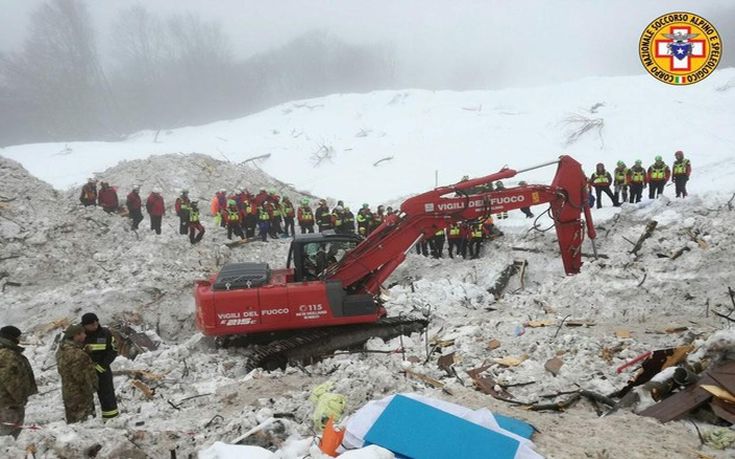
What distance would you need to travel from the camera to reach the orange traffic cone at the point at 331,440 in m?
4.14

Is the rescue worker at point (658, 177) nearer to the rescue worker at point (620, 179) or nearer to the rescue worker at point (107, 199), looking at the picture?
the rescue worker at point (620, 179)

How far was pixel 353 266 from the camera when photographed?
9008 mm

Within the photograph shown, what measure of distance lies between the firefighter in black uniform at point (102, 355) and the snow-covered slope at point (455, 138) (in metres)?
16.8

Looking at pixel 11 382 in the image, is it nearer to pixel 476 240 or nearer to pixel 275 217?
pixel 476 240

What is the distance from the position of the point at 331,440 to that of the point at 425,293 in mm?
6615

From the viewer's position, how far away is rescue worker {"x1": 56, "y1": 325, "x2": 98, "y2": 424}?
5387 millimetres

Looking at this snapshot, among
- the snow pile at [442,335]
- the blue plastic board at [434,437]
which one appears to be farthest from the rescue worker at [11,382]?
the blue plastic board at [434,437]

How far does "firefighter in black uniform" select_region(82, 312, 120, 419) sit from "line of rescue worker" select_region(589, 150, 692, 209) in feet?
42.0

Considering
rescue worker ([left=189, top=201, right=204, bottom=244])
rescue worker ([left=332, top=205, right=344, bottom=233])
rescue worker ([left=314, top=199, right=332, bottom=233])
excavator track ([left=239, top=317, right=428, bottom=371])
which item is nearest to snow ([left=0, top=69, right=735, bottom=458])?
excavator track ([left=239, top=317, right=428, bottom=371])

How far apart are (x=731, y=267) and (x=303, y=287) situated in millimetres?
7435

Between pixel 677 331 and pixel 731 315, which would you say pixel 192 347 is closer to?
pixel 677 331

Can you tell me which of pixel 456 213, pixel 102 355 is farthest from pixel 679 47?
pixel 102 355

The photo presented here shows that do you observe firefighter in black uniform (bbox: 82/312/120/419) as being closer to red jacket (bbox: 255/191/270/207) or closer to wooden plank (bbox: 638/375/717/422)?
wooden plank (bbox: 638/375/717/422)

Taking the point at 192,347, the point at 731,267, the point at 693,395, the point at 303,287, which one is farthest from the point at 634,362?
the point at 192,347
